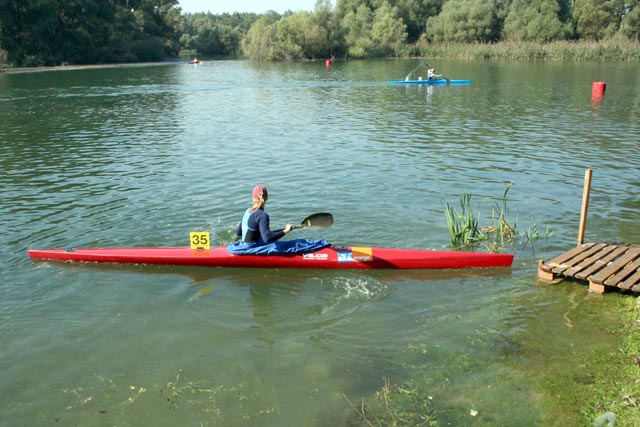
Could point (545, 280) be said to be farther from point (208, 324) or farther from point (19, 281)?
point (19, 281)

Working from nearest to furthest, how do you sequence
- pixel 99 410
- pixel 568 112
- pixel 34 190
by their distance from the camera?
pixel 99 410, pixel 34 190, pixel 568 112

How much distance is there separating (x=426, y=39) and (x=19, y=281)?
7800cm

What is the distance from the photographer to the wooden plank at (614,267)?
7.98 m

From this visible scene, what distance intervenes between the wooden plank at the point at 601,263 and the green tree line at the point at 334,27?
2508 inches

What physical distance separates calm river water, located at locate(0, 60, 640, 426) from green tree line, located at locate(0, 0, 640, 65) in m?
47.5

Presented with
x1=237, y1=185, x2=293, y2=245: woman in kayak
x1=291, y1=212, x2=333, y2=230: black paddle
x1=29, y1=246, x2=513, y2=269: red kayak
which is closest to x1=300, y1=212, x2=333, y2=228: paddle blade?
x1=291, y1=212, x2=333, y2=230: black paddle

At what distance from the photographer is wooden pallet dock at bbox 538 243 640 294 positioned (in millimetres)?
7914

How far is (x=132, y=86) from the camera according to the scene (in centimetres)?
4169

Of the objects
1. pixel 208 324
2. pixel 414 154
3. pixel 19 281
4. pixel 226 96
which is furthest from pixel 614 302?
pixel 226 96

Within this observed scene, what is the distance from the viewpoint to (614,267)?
828 centimetres

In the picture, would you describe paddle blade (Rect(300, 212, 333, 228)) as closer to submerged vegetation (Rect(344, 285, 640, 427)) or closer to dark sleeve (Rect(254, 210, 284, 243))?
dark sleeve (Rect(254, 210, 284, 243))

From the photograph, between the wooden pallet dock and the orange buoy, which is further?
the orange buoy

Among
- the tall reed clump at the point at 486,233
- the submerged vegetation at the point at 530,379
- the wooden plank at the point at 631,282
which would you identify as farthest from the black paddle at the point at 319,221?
the wooden plank at the point at 631,282

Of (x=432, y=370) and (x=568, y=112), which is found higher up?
(x=568, y=112)
